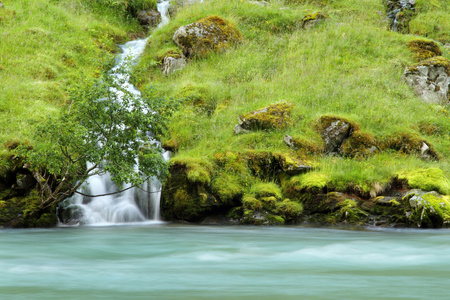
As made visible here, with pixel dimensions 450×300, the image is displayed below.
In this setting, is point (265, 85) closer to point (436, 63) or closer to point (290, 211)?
point (436, 63)

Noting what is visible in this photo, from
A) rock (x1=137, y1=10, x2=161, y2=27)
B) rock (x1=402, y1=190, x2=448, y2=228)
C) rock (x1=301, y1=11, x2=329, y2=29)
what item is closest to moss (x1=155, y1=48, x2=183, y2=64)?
rock (x1=137, y1=10, x2=161, y2=27)

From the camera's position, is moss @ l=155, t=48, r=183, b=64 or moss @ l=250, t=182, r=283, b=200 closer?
moss @ l=250, t=182, r=283, b=200

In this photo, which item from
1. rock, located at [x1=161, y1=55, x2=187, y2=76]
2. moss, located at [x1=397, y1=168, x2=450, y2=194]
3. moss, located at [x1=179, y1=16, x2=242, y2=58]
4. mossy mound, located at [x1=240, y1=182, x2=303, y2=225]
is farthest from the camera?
moss, located at [x1=179, y1=16, x2=242, y2=58]

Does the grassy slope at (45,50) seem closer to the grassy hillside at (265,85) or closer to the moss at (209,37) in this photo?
the grassy hillside at (265,85)

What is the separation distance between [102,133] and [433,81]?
561 inches

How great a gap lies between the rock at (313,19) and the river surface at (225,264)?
15698mm

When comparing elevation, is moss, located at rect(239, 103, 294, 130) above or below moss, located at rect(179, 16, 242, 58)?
below

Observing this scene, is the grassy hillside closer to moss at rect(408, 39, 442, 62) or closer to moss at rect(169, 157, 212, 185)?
moss at rect(169, 157, 212, 185)

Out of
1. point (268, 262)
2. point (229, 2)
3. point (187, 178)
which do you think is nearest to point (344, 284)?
point (268, 262)

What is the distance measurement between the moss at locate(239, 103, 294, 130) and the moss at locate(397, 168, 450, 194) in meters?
4.59

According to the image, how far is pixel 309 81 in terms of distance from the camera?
57.6 feet

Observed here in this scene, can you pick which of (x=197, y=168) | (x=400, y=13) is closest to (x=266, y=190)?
(x=197, y=168)

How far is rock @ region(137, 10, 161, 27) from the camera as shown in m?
27.0

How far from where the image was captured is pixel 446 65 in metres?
17.1
